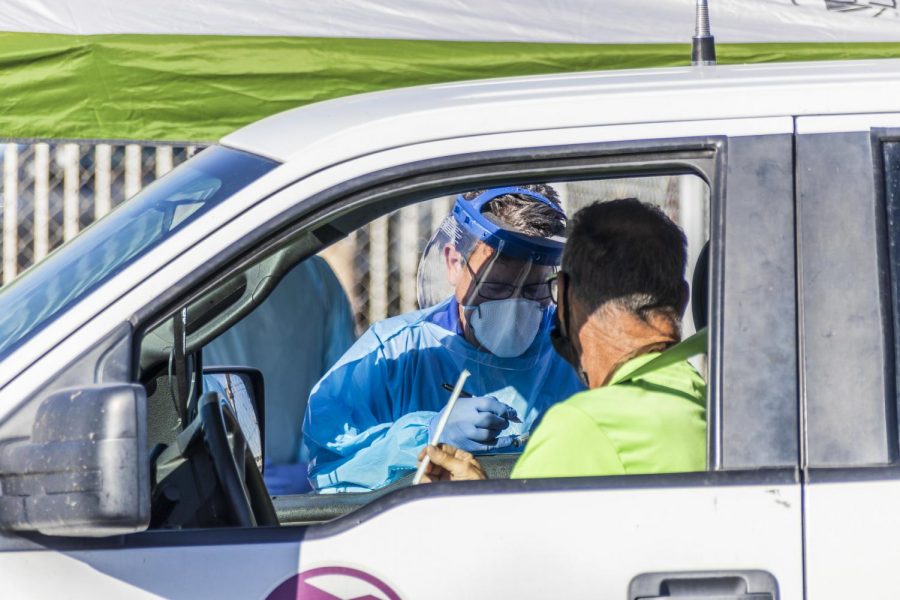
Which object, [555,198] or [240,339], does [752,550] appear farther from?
[240,339]

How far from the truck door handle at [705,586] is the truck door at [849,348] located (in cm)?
6

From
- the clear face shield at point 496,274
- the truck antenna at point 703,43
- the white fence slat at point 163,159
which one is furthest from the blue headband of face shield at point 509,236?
the white fence slat at point 163,159

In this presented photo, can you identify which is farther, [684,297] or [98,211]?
[98,211]

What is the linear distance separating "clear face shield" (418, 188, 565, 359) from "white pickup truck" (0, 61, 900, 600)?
4.21 feet

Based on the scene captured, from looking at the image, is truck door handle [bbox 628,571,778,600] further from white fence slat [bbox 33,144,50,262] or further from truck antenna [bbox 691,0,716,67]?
white fence slat [bbox 33,144,50,262]

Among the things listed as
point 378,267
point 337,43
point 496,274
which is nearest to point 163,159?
point 378,267

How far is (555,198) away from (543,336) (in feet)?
1.25

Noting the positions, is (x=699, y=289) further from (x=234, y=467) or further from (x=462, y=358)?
(x=462, y=358)

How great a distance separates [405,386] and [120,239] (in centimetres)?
149

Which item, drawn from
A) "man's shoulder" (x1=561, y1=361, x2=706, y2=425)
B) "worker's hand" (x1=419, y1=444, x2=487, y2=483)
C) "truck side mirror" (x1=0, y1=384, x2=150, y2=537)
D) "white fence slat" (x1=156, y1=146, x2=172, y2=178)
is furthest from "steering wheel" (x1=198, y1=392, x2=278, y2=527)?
"white fence slat" (x1=156, y1=146, x2=172, y2=178)

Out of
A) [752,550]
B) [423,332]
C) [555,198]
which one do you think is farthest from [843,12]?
A: [752,550]

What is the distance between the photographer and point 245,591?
1.72 meters

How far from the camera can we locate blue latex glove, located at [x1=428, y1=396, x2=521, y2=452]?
293 centimetres

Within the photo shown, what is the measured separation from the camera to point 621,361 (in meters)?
2.14
